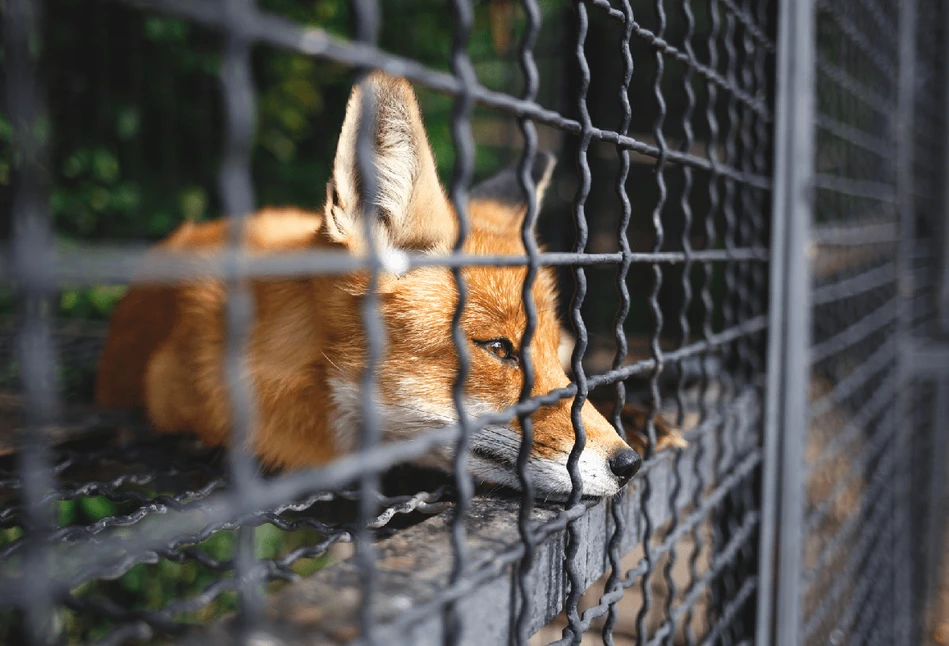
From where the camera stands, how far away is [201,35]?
10.8 feet

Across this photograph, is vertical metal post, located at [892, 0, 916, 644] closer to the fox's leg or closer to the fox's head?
the fox's leg

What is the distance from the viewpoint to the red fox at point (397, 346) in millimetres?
1373

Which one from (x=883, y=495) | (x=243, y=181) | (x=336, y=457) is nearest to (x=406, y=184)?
(x=336, y=457)

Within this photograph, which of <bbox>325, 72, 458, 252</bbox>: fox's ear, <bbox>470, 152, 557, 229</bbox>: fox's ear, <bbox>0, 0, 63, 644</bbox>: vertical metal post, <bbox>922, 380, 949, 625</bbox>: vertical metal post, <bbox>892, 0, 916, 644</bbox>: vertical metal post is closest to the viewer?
<bbox>0, 0, 63, 644</bbox>: vertical metal post

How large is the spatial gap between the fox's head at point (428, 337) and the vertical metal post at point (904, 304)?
10.2 ft

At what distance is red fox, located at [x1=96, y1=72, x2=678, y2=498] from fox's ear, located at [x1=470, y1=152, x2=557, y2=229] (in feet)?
0.92

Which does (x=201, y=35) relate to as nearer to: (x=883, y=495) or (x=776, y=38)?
(x=776, y=38)

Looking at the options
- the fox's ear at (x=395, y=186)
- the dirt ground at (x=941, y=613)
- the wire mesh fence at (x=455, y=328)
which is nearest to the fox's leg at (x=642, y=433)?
the wire mesh fence at (x=455, y=328)

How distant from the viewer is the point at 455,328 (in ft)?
2.81

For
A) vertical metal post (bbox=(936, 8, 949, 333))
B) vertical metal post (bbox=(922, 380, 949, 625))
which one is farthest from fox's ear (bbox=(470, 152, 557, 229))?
vertical metal post (bbox=(936, 8, 949, 333))

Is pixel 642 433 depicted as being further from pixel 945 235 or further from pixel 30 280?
pixel 945 235

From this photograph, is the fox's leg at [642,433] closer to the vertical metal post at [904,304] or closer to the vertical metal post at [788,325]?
the vertical metal post at [788,325]

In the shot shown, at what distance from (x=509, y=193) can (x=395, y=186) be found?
3.17ft

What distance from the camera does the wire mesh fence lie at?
27.5 inches
